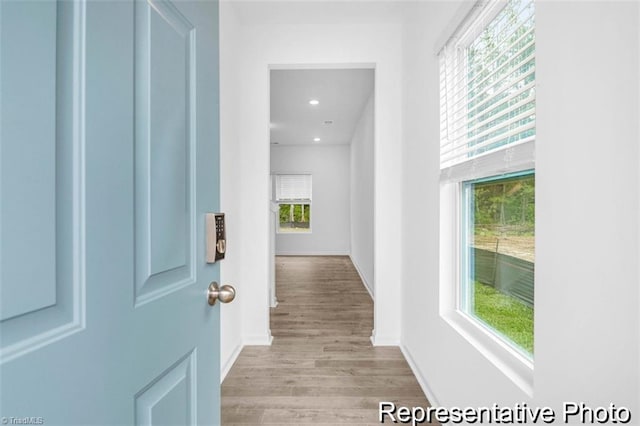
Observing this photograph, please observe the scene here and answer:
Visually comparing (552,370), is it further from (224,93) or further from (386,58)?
(386,58)

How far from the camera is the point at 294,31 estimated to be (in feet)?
9.10

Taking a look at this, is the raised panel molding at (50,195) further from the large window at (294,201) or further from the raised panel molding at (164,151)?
the large window at (294,201)

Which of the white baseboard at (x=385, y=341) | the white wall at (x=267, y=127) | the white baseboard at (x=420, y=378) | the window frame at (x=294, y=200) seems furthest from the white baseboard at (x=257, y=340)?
the window frame at (x=294, y=200)

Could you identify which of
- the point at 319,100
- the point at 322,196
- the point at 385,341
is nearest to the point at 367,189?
the point at 319,100

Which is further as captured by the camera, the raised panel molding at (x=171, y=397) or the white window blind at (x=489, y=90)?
the white window blind at (x=489, y=90)

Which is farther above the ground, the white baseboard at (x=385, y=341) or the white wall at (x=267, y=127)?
the white wall at (x=267, y=127)

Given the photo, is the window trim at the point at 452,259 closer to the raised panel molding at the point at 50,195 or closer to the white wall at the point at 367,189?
the raised panel molding at the point at 50,195

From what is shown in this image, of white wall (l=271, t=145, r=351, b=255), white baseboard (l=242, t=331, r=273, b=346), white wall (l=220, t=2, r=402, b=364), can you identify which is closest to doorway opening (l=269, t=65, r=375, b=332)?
white wall (l=271, t=145, r=351, b=255)

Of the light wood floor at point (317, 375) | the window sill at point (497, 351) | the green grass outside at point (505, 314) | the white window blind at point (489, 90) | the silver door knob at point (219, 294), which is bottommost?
the light wood floor at point (317, 375)

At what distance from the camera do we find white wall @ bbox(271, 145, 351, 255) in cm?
844

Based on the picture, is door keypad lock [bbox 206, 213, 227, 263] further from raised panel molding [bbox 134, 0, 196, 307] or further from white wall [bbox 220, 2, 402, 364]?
white wall [bbox 220, 2, 402, 364]

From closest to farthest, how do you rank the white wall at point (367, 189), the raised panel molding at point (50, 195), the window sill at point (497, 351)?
the raised panel molding at point (50, 195), the window sill at point (497, 351), the white wall at point (367, 189)

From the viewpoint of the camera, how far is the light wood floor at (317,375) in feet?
6.08

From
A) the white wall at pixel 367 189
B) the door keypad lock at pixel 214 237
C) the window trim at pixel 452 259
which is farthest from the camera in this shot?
the white wall at pixel 367 189
